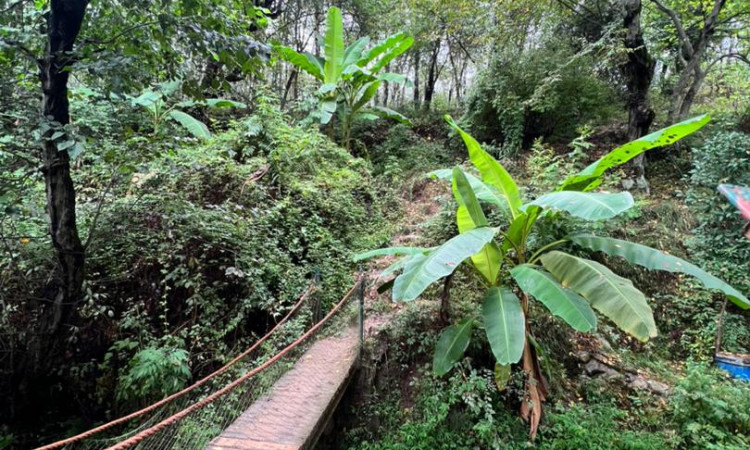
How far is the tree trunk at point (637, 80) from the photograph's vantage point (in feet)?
19.1

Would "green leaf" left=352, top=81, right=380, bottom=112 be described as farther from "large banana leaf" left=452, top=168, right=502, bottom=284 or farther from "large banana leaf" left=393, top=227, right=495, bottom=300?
"large banana leaf" left=393, top=227, right=495, bottom=300

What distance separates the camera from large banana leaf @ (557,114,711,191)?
2799mm

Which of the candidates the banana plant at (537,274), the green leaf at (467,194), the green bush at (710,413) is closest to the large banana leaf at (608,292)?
the banana plant at (537,274)

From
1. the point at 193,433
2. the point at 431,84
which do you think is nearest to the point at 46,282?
the point at 193,433

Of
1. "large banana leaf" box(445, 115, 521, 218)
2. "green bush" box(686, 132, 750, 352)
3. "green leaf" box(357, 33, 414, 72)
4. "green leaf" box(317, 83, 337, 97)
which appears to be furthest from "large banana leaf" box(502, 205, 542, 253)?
"green leaf" box(357, 33, 414, 72)

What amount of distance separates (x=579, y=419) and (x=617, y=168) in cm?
513

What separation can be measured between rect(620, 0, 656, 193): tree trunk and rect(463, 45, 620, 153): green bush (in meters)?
1.01

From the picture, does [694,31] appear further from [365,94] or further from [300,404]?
[300,404]

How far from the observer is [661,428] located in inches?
121

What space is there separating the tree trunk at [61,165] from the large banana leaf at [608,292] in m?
3.67

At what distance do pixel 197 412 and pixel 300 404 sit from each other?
0.93 meters

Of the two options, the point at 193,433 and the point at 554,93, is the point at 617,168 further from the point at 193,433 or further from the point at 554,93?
the point at 193,433

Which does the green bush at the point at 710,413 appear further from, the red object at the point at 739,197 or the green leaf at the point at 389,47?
the green leaf at the point at 389,47

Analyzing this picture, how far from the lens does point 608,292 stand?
2.59 metres
